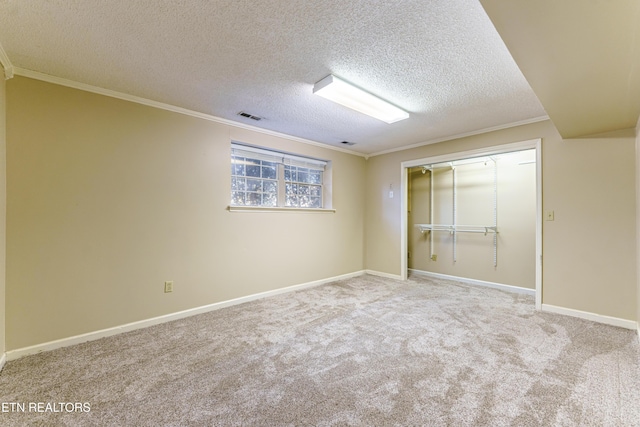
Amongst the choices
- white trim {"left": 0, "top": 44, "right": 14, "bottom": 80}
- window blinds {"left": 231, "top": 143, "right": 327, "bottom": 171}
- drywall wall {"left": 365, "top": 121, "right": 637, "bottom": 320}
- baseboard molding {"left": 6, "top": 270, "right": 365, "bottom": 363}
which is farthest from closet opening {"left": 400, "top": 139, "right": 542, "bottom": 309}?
white trim {"left": 0, "top": 44, "right": 14, "bottom": 80}

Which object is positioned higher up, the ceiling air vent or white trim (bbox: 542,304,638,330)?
the ceiling air vent

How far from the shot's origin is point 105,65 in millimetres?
2104

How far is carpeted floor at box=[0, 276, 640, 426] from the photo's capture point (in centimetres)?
150

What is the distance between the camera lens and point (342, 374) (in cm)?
188

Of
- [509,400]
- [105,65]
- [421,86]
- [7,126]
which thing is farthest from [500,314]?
[7,126]

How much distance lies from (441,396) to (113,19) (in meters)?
3.10

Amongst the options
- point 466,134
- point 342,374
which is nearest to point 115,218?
point 342,374

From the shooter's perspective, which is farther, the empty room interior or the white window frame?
the white window frame

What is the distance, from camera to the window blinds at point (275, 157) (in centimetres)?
358

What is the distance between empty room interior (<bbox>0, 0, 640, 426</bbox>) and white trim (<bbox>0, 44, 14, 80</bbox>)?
0.06ft

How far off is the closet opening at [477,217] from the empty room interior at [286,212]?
5 cm

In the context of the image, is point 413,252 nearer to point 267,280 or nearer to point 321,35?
point 267,280

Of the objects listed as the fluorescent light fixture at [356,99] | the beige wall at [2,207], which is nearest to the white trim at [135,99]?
the beige wall at [2,207]

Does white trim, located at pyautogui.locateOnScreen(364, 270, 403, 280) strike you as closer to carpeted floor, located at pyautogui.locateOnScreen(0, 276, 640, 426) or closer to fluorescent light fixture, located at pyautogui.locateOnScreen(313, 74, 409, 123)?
carpeted floor, located at pyautogui.locateOnScreen(0, 276, 640, 426)
